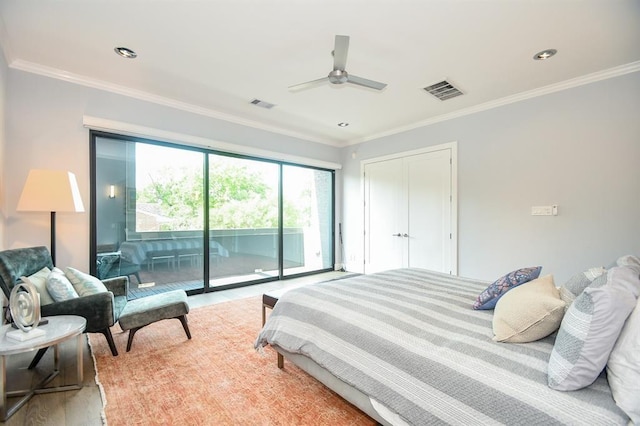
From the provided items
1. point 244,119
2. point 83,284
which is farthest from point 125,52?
point 83,284

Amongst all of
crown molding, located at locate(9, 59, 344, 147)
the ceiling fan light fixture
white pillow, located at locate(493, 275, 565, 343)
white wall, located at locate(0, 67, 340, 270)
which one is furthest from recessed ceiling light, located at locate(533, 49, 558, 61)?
white wall, located at locate(0, 67, 340, 270)

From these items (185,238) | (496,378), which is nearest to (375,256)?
(185,238)

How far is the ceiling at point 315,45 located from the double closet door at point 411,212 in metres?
1.16

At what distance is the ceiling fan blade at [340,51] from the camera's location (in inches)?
84.6

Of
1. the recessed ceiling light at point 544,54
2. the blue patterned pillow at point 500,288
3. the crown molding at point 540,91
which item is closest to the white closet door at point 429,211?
the crown molding at point 540,91

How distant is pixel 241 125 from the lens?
15.2 ft

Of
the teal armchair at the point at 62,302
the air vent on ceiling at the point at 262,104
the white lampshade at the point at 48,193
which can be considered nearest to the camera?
the teal armchair at the point at 62,302

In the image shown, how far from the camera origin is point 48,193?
2.61 metres

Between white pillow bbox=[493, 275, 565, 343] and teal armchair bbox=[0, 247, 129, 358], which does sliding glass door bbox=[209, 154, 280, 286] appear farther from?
white pillow bbox=[493, 275, 565, 343]

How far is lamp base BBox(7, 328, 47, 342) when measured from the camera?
1689 millimetres

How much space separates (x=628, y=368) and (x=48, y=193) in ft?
13.1

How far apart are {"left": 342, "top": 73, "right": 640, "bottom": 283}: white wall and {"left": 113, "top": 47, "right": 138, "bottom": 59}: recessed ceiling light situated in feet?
13.4

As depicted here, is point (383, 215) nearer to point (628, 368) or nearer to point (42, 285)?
point (628, 368)

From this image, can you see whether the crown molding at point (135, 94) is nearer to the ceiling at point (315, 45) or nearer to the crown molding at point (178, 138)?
the ceiling at point (315, 45)
